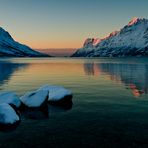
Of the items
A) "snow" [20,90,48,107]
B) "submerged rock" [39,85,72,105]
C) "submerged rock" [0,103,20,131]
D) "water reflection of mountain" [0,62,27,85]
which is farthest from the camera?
"water reflection of mountain" [0,62,27,85]

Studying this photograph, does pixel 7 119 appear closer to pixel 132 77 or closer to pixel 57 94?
pixel 57 94

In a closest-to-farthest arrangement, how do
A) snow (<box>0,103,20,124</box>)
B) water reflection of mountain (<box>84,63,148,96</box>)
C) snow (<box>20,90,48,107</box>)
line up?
snow (<box>0,103,20,124</box>) < snow (<box>20,90,48,107</box>) < water reflection of mountain (<box>84,63,148,96</box>)

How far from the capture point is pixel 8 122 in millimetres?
20688

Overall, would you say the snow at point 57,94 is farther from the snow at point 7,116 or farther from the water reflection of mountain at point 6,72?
the water reflection of mountain at point 6,72

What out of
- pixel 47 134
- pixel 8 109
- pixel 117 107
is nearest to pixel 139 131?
pixel 47 134

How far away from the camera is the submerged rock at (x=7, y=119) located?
799 inches

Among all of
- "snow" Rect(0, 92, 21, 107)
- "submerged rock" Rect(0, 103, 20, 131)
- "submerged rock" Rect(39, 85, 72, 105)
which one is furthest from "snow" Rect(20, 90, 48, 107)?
"submerged rock" Rect(0, 103, 20, 131)

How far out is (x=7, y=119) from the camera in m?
20.8

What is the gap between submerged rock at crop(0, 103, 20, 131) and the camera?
2029 centimetres

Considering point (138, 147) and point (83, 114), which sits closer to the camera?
point (138, 147)

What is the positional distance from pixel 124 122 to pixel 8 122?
873 cm

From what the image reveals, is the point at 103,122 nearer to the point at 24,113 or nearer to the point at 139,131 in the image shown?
the point at 139,131

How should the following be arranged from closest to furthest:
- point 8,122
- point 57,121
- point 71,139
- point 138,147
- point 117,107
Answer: point 138,147
point 71,139
point 8,122
point 57,121
point 117,107

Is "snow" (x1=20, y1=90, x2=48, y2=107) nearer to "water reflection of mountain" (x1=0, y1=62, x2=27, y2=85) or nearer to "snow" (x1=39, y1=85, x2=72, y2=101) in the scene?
"snow" (x1=39, y1=85, x2=72, y2=101)
